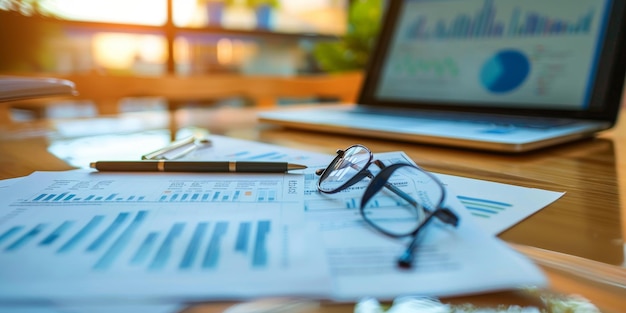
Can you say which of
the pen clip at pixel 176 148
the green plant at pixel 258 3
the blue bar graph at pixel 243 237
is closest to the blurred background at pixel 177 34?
the green plant at pixel 258 3

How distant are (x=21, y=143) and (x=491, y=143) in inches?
24.1

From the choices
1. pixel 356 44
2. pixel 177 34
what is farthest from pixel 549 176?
pixel 177 34

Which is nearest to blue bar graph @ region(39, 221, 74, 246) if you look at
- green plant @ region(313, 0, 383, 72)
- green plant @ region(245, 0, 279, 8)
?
green plant @ region(313, 0, 383, 72)

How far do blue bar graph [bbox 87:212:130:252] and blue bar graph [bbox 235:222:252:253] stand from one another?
0.07 m

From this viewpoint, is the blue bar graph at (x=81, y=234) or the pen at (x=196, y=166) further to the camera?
the pen at (x=196, y=166)

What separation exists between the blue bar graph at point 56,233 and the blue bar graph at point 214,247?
9 cm

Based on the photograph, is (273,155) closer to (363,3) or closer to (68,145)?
(68,145)

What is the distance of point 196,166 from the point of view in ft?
1.43

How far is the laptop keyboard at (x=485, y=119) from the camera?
0.67 meters

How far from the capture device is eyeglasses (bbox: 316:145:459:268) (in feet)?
0.92

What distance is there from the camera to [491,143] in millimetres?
547

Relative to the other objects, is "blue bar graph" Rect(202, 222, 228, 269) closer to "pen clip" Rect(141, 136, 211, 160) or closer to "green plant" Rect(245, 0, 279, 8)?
"pen clip" Rect(141, 136, 211, 160)

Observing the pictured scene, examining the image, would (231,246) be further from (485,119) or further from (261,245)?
(485,119)

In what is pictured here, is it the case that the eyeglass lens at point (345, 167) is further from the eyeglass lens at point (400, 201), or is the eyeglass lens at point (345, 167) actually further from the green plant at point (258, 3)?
the green plant at point (258, 3)
